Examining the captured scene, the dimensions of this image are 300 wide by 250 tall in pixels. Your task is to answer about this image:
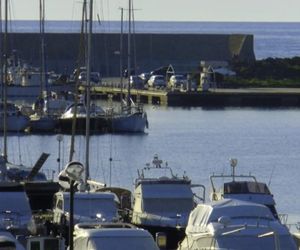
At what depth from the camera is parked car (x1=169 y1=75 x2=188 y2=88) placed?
7588 centimetres

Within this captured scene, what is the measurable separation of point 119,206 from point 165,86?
4703 centimetres

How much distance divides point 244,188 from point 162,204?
1650 millimetres

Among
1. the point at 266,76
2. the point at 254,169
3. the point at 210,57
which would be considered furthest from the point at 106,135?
the point at 210,57

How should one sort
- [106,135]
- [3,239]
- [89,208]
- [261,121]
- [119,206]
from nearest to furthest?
1. [3,239]
2. [89,208]
3. [119,206]
4. [106,135]
5. [261,121]

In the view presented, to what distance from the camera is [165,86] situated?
77.7 m

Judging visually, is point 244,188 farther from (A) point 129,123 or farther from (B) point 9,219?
(A) point 129,123

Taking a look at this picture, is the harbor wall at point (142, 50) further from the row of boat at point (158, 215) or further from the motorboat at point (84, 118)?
the row of boat at point (158, 215)

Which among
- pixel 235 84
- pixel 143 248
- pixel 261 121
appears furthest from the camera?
pixel 235 84

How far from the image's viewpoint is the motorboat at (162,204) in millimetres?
28047

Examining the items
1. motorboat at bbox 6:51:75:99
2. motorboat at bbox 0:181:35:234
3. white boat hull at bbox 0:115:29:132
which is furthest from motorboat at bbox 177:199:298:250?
motorboat at bbox 6:51:75:99

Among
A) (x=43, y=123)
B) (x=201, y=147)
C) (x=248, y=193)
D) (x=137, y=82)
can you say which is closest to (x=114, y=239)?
(x=248, y=193)

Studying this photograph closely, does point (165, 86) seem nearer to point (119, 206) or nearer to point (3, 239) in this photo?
point (119, 206)

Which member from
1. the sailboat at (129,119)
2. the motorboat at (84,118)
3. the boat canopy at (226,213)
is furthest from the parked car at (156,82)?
the boat canopy at (226,213)

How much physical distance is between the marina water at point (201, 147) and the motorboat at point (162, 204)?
5.44 metres
